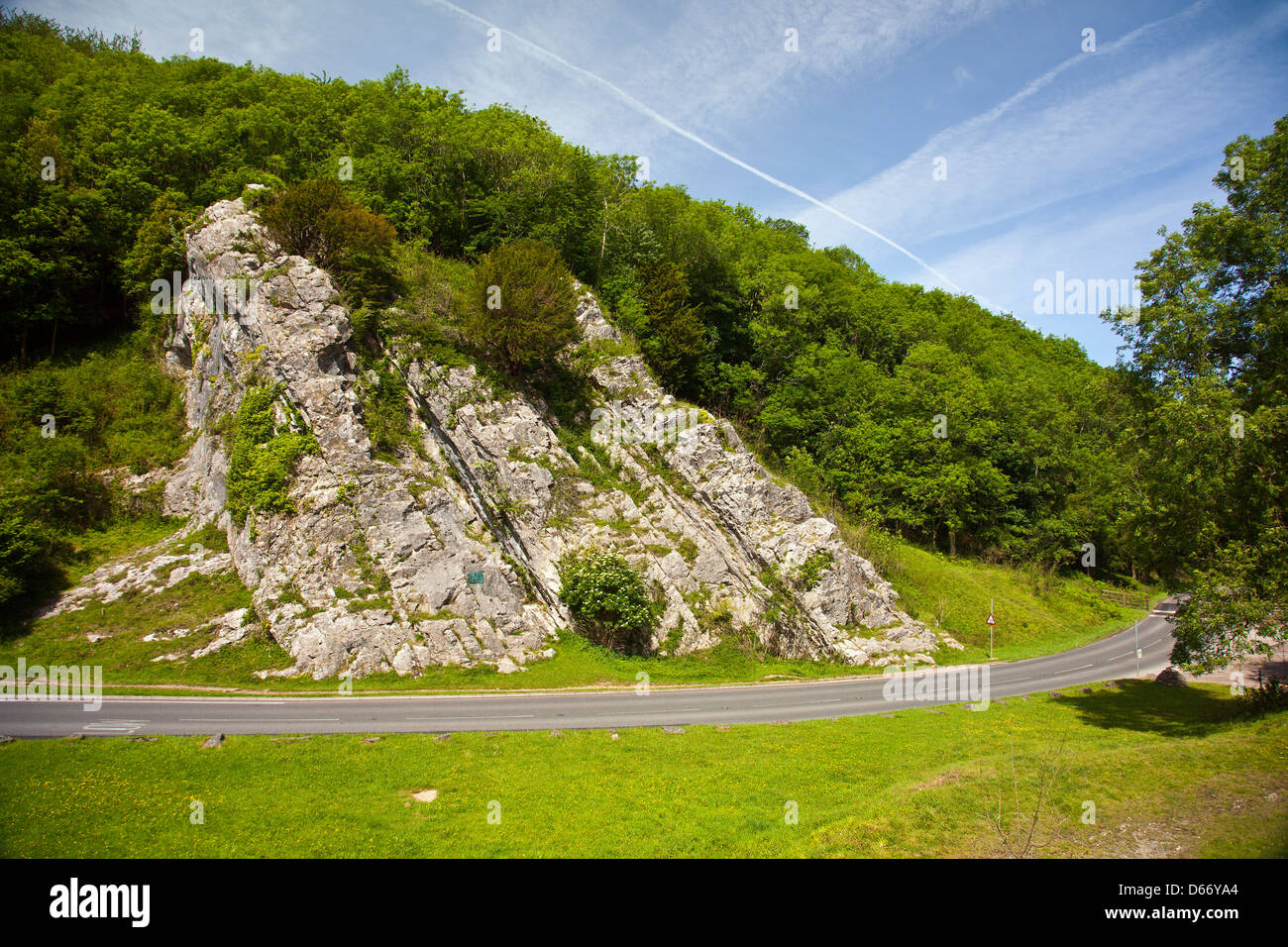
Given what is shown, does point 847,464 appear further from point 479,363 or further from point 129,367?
point 129,367

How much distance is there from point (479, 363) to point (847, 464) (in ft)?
91.9

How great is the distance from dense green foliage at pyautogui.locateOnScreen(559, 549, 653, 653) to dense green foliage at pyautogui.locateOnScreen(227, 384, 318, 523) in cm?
1184

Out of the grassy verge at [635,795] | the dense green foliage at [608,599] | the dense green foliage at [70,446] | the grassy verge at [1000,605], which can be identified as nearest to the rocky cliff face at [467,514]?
the dense green foliage at [608,599]

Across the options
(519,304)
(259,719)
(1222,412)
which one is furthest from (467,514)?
(1222,412)

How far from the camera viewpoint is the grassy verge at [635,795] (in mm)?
9289

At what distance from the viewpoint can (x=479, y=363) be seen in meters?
29.8

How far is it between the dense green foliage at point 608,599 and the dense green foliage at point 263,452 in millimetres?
11842

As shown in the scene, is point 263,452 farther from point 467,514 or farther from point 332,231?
point 332,231

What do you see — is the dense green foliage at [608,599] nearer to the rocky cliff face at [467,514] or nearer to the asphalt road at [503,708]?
the rocky cliff face at [467,514]

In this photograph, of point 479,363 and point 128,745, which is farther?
point 479,363

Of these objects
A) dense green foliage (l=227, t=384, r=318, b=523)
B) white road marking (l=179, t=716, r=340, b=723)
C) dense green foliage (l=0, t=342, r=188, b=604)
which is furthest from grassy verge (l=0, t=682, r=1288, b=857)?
dense green foliage (l=0, t=342, r=188, b=604)

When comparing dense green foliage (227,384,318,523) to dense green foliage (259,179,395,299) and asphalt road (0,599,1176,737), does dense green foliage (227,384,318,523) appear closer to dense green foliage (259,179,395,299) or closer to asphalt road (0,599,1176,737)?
asphalt road (0,599,1176,737)
